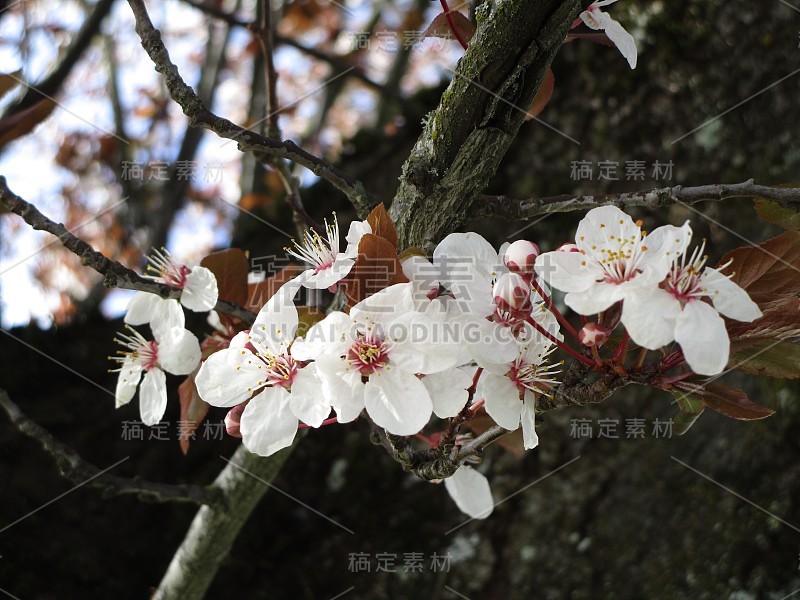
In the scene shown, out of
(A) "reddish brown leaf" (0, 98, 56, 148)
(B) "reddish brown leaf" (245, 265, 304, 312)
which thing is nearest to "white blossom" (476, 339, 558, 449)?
(B) "reddish brown leaf" (245, 265, 304, 312)

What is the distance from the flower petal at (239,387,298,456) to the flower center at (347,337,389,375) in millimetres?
95

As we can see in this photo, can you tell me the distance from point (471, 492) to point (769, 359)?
17.5 inches

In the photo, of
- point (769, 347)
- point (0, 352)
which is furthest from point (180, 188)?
point (769, 347)

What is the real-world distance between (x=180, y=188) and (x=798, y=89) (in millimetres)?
2012

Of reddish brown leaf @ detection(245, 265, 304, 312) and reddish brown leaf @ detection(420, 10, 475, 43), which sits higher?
reddish brown leaf @ detection(420, 10, 475, 43)

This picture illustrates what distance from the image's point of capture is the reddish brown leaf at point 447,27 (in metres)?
0.91

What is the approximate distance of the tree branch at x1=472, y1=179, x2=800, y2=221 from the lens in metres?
0.69

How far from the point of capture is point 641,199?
0.74m

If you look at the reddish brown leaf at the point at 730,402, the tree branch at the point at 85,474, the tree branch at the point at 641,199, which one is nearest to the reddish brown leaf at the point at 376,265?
the tree branch at the point at 641,199

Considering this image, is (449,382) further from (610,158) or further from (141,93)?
(141,93)

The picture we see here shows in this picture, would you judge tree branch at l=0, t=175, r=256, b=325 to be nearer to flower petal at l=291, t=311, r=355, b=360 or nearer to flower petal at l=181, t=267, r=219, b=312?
flower petal at l=181, t=267, r=219, b=312

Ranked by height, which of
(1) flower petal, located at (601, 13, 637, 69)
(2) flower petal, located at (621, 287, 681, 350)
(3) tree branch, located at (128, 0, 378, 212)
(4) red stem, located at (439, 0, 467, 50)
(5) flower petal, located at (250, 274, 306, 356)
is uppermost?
(1) flower petal, located at (601, 13, 637, 69)

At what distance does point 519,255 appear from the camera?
662mm

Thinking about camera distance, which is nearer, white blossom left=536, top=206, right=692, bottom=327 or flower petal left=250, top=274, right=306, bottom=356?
white blossom left=536, top=206, right=692, bottom=327
